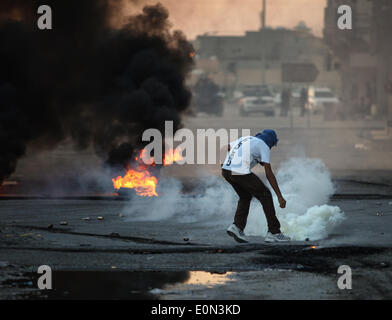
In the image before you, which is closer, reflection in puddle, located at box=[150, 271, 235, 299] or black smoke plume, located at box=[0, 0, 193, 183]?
reflection in puddle, located at box=[150, 271, 235, 299]

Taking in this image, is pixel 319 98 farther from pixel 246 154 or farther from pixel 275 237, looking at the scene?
pixel 275 237

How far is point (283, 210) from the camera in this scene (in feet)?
38.4

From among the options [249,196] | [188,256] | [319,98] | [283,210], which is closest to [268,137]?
[249,196]

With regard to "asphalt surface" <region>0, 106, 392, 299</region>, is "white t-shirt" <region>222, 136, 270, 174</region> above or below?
above

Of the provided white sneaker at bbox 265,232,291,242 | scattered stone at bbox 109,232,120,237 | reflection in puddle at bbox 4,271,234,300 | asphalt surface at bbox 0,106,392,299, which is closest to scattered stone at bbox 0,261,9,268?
asphalt surface at bbox 0,106,392,299

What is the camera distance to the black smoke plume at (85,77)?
18.6 metres

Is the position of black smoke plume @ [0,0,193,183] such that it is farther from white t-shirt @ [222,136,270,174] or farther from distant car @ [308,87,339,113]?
distant car @ [308,87,339,113]

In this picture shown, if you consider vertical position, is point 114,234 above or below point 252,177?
below

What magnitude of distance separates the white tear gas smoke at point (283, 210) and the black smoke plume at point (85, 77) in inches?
159

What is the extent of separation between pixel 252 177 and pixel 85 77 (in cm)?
965

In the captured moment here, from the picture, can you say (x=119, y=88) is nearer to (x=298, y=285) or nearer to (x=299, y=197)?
(x=299, y=197)

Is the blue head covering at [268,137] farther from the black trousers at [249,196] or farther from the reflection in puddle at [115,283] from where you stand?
the reflection in puddle at [115,283]

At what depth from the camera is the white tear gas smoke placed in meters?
10.9

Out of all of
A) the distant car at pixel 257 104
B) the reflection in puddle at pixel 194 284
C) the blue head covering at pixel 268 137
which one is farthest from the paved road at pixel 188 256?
the distant car at pixel 257 104
